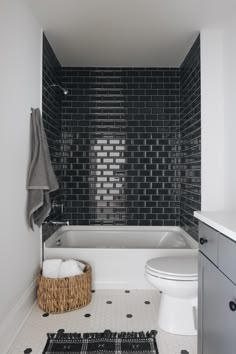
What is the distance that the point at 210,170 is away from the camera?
95.8 inches

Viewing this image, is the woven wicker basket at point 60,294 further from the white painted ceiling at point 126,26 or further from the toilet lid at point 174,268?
the white painted ceiling at point 126,26

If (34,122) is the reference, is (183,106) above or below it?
above

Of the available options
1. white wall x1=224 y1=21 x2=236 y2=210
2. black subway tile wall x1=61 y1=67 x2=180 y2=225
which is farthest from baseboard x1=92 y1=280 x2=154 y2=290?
white wall x1=224 y1=21 x2=236 y2=210

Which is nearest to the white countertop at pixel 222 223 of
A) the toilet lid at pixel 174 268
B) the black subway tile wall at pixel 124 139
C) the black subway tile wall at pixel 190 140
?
the toilet lid at pixel 174 268

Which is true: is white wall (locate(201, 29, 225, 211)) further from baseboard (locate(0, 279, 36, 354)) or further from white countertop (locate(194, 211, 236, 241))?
baseboard (locate(0, 279, 36, 354))

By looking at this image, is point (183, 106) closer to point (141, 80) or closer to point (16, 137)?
point (141, 80)

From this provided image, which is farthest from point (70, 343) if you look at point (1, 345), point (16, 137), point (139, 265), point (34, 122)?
point (34, 122)

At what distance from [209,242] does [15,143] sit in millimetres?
1388

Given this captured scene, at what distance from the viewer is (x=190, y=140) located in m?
2.82

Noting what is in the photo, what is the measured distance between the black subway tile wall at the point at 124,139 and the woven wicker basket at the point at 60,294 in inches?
44.7

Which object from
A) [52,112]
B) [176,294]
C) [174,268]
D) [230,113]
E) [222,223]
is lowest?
[176,294]

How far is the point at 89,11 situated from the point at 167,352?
2.47m

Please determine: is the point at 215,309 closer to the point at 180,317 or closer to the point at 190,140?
the point at 180,317

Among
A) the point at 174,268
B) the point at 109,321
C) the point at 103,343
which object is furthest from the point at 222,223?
the point at 109,321
